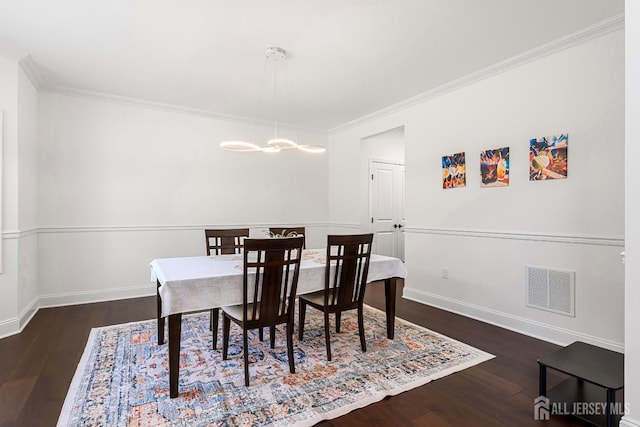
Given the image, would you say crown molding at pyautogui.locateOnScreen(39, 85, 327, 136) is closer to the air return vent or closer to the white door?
the white door

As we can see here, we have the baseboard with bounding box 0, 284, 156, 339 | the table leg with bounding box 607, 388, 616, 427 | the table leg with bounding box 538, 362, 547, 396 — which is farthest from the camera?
the baseboard with bounding box 0, 284, 156, 339

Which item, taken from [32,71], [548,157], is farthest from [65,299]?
[548,157]

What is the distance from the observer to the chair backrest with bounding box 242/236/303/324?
2.20m

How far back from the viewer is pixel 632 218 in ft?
5.21

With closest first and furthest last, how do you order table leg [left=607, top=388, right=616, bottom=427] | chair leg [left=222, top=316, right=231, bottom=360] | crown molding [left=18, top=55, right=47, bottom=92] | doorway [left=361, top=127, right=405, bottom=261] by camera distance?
table leg [left=607, top=388, right=616, bottom=427] < chair leg [left=222, top=316, right=231, bottom=360] < crown molding [left=18, top=55, right=47, bottom=92] < doorway [left=361, top=127, right=405, bottom=261]

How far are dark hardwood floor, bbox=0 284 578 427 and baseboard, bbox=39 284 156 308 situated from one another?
45 centimetres

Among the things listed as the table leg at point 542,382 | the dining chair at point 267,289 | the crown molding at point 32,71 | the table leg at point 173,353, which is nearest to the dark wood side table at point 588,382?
the table leg at point 542,382

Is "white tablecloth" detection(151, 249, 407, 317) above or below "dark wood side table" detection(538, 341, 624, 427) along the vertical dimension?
above

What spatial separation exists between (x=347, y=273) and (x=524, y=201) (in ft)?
6.24

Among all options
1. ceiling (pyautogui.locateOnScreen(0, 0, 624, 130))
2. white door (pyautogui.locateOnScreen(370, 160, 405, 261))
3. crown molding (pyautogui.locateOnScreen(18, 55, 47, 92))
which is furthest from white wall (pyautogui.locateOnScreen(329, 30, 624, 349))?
crown molding (pyautogui.locateOnScreen(18, 55, 47, 92))

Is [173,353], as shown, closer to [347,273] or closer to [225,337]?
[225,337]

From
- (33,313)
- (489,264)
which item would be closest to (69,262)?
(33,313)

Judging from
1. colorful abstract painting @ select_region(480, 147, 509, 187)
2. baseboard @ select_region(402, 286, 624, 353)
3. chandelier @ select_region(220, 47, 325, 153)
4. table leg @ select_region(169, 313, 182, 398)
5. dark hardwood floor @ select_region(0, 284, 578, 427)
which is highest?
chandelier @ select_region(220, 47, 325, 153)

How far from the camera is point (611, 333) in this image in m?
2.61
